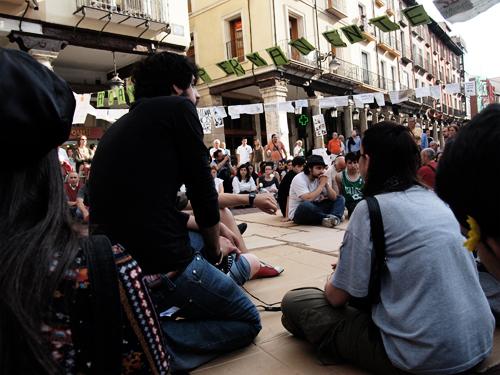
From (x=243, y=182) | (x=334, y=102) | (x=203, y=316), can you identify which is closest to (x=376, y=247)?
(x=203, y=316)

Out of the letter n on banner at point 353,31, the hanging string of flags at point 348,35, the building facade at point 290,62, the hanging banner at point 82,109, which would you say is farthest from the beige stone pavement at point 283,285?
the building facade at point 290,62

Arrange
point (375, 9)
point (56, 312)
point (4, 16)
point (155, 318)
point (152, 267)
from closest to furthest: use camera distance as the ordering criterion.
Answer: point (56, 312), point (155, 318), point (152, 267), point (4, 16), point (375, 9)

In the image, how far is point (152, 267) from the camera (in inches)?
65.3

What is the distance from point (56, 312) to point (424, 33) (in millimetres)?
35831

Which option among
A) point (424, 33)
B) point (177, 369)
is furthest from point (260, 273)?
point (424, 33)

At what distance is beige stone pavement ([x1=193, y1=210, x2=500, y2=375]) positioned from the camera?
1.90 m

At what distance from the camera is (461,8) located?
3785mm

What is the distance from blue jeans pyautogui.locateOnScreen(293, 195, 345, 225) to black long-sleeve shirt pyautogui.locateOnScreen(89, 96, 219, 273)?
3.87 m

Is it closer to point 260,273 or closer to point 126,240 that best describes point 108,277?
point 126,240

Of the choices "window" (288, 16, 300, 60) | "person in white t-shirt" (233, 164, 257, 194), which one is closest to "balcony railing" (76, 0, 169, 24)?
"person in white t-shirt" (233, 164, 257, 194)

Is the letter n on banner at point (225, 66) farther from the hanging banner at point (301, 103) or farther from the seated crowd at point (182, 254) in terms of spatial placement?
the seated crowd at point (182, 254)

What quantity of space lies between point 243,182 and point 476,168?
8498mm

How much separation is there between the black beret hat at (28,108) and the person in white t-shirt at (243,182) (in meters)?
A: 8.19

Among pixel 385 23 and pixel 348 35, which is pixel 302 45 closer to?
pixel 348 35
